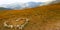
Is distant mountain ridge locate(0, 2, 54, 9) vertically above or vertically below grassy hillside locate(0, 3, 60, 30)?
above

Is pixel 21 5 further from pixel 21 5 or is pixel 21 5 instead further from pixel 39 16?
pixel 39 16

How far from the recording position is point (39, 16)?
0.69m

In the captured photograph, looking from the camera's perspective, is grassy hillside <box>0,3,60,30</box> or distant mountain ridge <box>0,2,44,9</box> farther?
distant mountain ridge <box>0,2,44,9</box>

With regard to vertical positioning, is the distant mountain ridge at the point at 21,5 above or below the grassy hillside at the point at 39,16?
above

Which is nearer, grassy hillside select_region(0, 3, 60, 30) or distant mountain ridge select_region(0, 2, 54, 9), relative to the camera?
grassy hillside select_region(0, 3, 60, 30)

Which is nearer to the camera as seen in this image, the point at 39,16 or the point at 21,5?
the point at 39,16

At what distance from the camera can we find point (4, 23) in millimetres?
642

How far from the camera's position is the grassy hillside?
625mm

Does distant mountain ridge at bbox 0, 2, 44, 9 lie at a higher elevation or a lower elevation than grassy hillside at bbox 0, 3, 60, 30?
higher

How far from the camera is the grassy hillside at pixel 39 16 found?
0.62 metres

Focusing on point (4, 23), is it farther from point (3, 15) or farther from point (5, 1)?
point (5, 1)

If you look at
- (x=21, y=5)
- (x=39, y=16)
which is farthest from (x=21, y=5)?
(x=39, y=16)

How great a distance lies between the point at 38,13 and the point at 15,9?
0.55 feet

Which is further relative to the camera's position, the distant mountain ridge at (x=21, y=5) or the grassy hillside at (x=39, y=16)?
the distant mountain ridge at (x=21, y=5)
